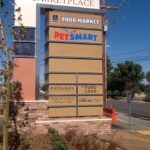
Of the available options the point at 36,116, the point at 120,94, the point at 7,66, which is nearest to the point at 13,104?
the point at 36,116

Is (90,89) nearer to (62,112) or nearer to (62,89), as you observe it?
(62,89)

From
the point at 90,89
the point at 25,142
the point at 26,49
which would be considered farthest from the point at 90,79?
the point at 25,142

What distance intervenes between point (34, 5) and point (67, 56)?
2.22 meters

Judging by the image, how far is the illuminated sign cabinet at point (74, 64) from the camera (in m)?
14.7

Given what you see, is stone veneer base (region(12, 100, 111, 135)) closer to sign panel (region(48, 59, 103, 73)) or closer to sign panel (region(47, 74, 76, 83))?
sign panel (region(47, 74, 76, 83))

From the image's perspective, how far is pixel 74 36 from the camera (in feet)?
49.4

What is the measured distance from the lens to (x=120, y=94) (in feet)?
298

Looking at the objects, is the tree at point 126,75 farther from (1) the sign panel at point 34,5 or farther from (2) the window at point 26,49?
(2) the window at point 26,49

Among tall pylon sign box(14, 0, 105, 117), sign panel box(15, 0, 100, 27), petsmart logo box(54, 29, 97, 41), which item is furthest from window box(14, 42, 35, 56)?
petsmart logo box(54, 29, 97, 41)

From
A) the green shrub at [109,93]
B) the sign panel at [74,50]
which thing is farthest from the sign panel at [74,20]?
the green shrub at [109,93]

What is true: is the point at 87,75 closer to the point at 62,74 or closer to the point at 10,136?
the point at 62,74

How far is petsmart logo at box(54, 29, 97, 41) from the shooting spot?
1485 centimetres

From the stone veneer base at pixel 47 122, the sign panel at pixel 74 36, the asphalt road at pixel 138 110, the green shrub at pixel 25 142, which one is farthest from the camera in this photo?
the asphalt road at pixel 138 110

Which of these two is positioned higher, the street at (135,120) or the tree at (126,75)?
the tree at (126,75)
